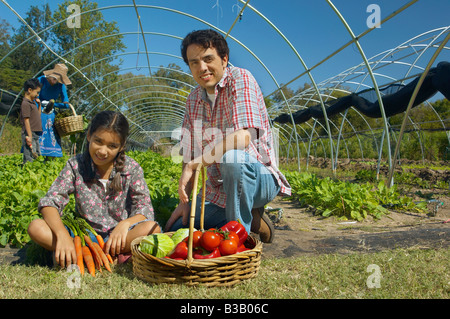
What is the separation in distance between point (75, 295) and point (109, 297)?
0.56ft

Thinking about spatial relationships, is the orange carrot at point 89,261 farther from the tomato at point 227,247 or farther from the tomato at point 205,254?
the tomato at point 227,247

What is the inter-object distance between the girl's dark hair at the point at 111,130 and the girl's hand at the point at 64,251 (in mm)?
529

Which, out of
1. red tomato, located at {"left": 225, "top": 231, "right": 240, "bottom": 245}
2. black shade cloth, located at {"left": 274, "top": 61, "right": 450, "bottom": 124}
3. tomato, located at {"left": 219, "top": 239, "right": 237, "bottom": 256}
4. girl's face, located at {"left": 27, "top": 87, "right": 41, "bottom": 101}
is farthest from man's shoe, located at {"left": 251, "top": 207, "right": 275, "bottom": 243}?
girl's face, located at {"left": 27, "top": 87, "right": 41, "bottom": 101}

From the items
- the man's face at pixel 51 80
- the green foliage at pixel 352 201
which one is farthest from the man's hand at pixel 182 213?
the man's face at pixel 51 80

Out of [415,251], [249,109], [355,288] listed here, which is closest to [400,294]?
[355,288]

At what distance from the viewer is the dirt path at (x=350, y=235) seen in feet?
8.96

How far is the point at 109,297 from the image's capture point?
176 cm

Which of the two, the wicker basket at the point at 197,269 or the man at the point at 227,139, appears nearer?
the wicker basket at the point at 197,269

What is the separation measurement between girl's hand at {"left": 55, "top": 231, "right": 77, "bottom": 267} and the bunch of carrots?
0.05 metres

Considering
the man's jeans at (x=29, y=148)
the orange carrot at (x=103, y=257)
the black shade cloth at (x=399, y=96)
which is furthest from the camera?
the man's jeans at (x=29, y=148)

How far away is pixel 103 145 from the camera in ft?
8.09

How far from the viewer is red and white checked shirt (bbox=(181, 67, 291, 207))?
2.41 m
